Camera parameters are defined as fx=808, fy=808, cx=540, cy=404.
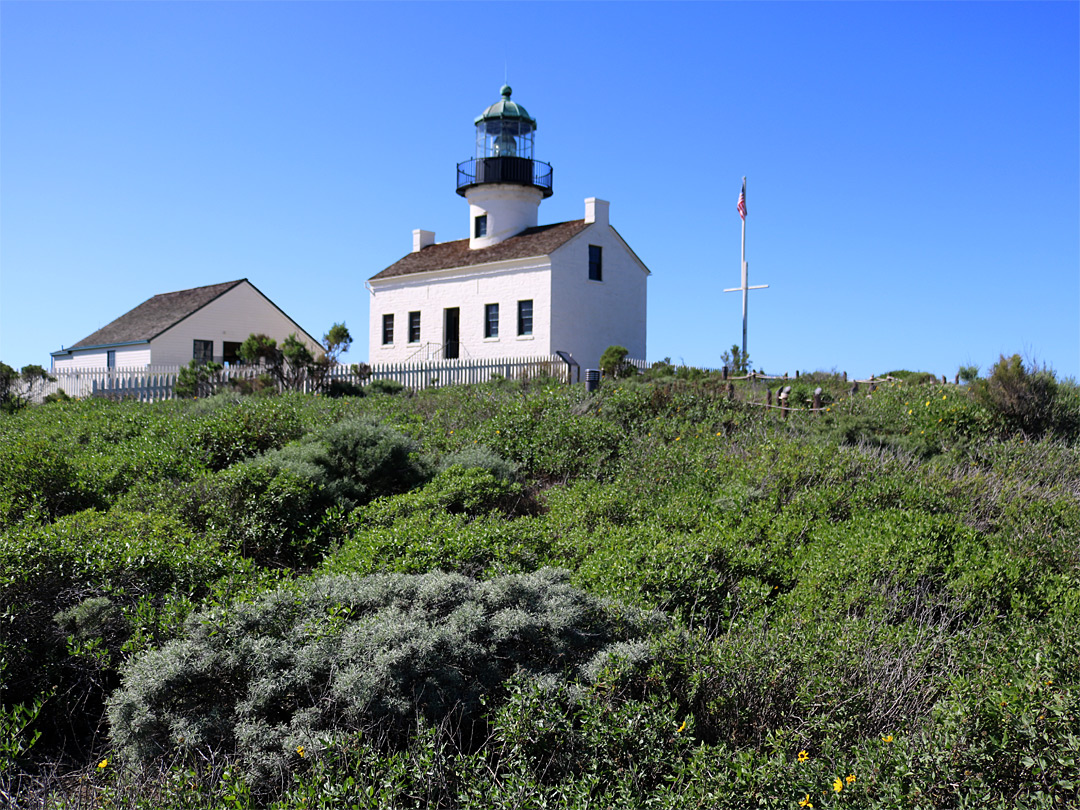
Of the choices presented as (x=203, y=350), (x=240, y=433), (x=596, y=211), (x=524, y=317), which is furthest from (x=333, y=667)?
(x=203, y=350)

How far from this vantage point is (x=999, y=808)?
354 cm

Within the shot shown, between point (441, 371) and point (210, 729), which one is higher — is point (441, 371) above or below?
above

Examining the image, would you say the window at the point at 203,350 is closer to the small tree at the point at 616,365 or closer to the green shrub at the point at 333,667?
the small tree at the point at 616,365

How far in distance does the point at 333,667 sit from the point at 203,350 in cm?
3423

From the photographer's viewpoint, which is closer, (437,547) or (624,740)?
(624,740)

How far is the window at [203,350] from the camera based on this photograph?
3499 centimetres

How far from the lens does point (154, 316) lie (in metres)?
36.7

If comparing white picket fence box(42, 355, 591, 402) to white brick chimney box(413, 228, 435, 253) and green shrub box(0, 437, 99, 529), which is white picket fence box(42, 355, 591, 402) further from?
white brick chimney box(413, 228, 435, 253)

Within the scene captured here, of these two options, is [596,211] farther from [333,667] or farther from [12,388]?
[333,667]

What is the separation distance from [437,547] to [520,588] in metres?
1.33

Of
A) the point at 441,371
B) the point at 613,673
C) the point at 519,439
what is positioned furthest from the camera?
the point at 441,371

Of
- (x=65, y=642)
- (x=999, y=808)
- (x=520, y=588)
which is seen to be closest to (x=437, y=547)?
(x=520, y=588)

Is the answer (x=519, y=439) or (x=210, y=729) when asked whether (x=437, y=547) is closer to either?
(x=210, y=729)

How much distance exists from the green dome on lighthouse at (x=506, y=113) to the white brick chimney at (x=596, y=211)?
399 cm
